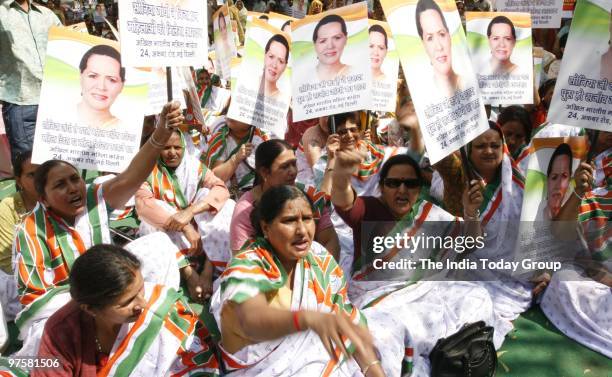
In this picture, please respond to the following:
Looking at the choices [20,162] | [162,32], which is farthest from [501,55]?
[20,162]

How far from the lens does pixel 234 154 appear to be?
446 centimetres

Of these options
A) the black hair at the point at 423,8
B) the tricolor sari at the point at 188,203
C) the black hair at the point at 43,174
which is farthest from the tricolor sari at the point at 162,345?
the black hair at the point at 423,8

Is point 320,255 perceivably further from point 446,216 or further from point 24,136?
point 24,136

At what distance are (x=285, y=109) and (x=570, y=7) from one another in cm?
462

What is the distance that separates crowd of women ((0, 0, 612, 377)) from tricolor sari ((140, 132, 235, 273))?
0.04 ft

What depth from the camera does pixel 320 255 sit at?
100 inches

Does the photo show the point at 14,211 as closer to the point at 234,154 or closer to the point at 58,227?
the point at 58,227

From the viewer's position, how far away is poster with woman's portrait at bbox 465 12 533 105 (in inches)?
150

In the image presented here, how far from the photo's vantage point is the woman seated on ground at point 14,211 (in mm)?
3217

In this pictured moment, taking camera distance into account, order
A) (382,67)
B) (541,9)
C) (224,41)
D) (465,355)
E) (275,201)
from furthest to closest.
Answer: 1. (224,41)
2. (541,9)
3. (382,67)
4. (465,355)
5. (275,201)

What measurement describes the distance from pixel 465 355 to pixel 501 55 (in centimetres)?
243

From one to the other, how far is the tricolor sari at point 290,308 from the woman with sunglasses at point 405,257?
0.39 metres

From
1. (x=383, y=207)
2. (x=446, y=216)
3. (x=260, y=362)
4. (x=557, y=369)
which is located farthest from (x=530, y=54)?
(x=260, y=362)

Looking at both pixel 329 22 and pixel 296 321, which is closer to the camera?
pixel 296 321
